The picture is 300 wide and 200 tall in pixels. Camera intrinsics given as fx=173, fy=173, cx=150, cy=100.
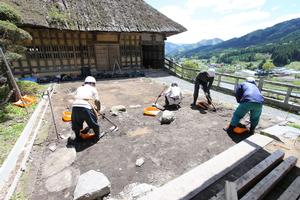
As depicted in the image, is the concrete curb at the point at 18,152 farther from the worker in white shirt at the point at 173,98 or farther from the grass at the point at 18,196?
the worker in white shirt at the point at 173,98

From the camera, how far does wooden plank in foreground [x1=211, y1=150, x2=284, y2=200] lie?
266cm

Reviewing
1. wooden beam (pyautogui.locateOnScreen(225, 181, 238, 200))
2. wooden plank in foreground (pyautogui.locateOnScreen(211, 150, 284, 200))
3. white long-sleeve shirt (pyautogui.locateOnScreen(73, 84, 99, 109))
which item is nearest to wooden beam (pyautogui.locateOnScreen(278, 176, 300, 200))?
wooden plank in foreground (pyautogui.locateOnScreen(211, 150, 284, 200))

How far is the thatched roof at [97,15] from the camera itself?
11.0m

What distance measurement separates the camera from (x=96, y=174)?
2.94 meters

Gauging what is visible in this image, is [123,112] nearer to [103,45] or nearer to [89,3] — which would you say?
[103,45]

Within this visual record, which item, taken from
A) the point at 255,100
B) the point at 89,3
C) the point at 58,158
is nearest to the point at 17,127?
the point at 58,158

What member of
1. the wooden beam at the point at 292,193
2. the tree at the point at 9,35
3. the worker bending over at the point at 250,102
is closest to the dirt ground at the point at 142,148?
the worker bending over at the point at 250,102

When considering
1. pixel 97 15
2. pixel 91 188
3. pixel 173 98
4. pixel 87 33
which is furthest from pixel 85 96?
pixel 97 15

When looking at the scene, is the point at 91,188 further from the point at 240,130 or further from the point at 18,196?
the point at 240,130

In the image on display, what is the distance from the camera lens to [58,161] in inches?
141

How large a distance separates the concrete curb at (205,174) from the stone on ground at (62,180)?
1.36 m

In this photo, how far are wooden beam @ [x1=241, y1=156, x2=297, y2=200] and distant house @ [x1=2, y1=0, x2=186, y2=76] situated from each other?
12.5 m

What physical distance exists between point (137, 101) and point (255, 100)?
4.73 m

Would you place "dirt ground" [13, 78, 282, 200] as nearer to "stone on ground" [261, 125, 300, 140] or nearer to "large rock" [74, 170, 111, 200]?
"large rock" [74, 170, 111, 200]
